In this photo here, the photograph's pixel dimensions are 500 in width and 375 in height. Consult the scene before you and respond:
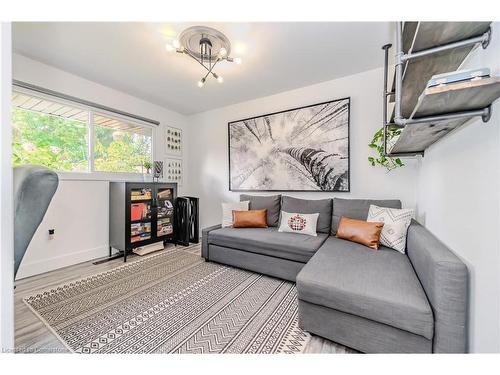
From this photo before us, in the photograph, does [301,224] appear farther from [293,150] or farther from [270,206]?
[293,150]

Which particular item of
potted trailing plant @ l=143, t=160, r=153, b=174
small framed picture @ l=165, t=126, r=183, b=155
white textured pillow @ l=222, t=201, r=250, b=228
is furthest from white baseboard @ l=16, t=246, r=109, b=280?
small framed picture @ l=165, t=126, r=183, b=155

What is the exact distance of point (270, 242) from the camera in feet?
7.09

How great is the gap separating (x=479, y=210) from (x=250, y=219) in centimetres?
207

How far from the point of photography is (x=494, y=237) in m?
0.84

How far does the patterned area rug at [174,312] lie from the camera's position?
127 centimetres

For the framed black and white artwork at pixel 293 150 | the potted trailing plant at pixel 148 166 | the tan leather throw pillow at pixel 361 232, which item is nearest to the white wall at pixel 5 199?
the tan leather throw pillow at pixel 361 232

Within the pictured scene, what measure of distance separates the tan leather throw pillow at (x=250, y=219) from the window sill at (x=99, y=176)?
1.71m

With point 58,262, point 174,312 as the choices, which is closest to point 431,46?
point 174,312

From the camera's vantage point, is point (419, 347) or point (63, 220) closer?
point (419, 347)

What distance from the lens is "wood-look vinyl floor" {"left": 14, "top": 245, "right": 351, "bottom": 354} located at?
1230mm

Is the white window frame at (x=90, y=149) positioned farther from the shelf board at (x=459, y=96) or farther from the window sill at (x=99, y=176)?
the shelf board at (x=459, y=96)

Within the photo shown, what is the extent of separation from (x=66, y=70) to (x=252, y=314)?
3.39 m
